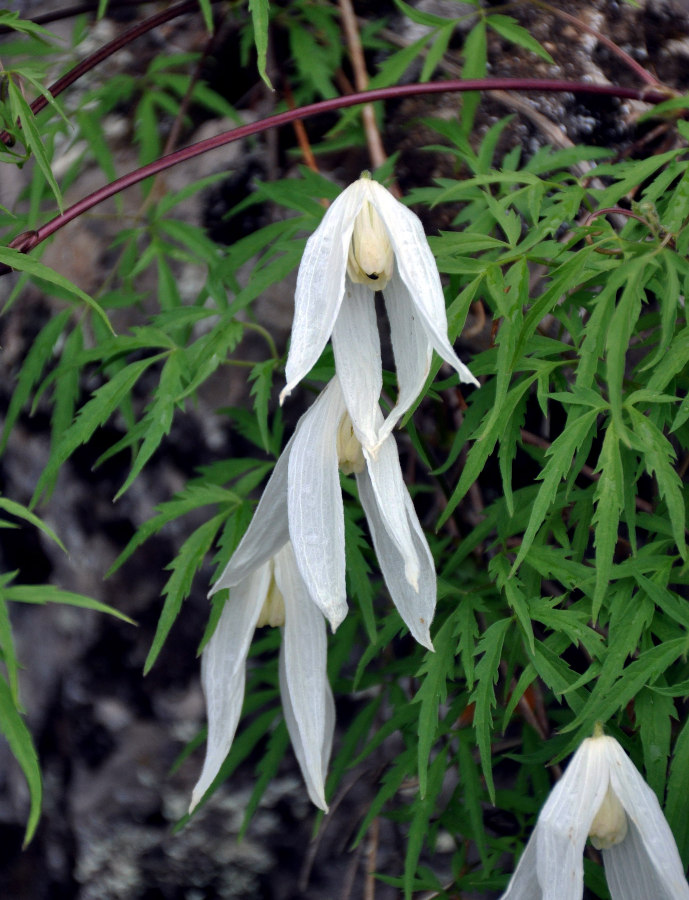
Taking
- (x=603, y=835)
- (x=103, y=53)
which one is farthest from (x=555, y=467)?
(x=103, y=53)

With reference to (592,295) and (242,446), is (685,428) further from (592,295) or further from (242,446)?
(242,446)

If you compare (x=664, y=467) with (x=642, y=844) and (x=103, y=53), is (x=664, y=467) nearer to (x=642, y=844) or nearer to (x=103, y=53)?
(x=642, y=844)

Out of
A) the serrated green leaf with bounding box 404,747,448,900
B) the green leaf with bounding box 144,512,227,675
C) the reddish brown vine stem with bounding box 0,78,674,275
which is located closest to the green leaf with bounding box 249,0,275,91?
the reddish brown vine stem with bounding box 0,78,674,275

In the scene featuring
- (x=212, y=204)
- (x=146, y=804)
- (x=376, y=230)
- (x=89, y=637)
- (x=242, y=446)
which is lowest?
(x=146, y=804)

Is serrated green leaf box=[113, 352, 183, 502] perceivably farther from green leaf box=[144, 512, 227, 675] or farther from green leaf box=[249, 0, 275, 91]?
green leaf box=[249, 0, 275, 91]

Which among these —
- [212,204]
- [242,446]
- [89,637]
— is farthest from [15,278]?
[89,637]

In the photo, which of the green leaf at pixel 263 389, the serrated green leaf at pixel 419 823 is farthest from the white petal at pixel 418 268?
the serrated green leaf at pixel 419 823

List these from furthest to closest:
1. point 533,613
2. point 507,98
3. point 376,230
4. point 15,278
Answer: point 15,278, point 507,98, point 533,613, point 376,230
